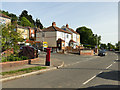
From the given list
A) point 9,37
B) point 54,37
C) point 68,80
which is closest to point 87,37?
point 54,37

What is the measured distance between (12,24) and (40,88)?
9.06m

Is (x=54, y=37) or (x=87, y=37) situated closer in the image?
(x=54, y=37)

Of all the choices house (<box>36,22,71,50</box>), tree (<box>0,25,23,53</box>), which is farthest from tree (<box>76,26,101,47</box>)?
tree (<box>0,25,23,53</box>)

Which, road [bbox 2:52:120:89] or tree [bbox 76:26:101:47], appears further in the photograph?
tree [bbox 76:26:101:47]

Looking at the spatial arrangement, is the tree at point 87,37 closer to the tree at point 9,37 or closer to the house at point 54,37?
the house at point 54,37

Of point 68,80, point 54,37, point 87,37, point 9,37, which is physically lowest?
point 68,80

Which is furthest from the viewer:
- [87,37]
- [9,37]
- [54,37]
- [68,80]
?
[87,37]

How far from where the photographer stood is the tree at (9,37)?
11.5m

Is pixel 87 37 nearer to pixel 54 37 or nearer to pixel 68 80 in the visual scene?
pixel 54 37

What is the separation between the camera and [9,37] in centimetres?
1188

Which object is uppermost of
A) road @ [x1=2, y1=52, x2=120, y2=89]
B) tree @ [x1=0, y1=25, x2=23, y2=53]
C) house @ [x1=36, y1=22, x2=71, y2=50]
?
house @ [x1=36, y1=22, x2=71, y2=50]

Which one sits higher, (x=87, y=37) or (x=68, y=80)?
(x=87, y=37)

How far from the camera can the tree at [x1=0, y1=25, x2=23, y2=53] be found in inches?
453

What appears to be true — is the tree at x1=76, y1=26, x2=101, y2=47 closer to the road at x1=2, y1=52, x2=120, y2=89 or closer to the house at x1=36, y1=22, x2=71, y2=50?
the house at x1=36, y1=22, x2=71, y2=50
